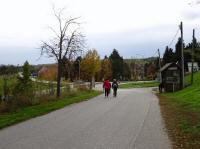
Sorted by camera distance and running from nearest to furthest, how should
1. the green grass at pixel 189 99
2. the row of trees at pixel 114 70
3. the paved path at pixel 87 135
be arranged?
the paved path at pixel 87 135
the green grass at pixel 189 99
the row of trees at pixel 114 70

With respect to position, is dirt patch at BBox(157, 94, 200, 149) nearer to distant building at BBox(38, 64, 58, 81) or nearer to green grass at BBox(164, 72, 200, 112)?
green grass at BBox(164, 72, 200, 112)

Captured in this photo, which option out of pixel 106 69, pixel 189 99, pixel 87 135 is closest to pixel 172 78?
pixel 189 99

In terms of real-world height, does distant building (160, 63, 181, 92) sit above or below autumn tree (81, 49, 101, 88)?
below

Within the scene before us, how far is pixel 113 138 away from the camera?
1231 centimetres

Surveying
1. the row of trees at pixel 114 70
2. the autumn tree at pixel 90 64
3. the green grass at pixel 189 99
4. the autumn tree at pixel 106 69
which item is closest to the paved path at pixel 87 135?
the green grass at pixel 189 99

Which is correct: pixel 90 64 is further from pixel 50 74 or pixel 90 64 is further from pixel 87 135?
pixel 87 135

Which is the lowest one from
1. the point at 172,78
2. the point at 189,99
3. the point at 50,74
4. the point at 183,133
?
the point at 183,133

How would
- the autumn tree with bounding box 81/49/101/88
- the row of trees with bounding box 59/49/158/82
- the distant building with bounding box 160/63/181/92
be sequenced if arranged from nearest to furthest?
the distant building with bounding box 160/63/181/92 → the autumn tree with bounding box 81/49/101/88 → the row of trees with bounding box 59/49/158/82

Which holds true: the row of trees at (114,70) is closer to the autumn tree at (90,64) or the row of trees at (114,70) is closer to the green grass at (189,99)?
the autumn tree at (90,64)

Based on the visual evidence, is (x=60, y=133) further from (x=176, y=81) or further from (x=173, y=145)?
(x=176, y=81)

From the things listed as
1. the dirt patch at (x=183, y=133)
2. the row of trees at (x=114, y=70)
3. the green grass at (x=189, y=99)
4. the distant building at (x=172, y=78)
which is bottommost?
the dirt patch at (x=183, y=133)

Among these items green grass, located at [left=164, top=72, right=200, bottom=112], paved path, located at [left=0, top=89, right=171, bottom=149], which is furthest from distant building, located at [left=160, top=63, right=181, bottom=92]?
paved path, located at [left=0, top=89, right=171, bottom=149]

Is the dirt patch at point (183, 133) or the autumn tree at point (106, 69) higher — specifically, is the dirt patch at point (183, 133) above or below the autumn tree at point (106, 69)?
below

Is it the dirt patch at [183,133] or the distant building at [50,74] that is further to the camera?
the distant building at [50,74]
